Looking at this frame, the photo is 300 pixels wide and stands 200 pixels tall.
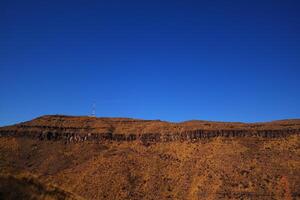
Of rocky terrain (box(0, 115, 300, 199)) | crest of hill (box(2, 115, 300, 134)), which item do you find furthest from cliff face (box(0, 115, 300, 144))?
rocky terrain (box(0, 115, 300, 199))

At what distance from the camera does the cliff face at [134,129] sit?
88.6 meters

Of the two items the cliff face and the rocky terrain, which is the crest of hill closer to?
the cliff face

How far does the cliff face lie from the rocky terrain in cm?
20

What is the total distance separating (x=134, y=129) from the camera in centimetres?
10175

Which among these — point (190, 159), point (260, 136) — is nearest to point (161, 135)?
point (190, 159)

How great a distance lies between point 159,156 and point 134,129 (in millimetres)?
16266

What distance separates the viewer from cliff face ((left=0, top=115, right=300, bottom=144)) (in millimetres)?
88625

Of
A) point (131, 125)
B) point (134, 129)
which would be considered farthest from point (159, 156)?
point (131, 125)

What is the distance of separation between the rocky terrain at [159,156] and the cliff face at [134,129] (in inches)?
7.8

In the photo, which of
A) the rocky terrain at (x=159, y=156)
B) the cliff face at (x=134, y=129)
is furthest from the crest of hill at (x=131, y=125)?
the rocky terrain at (x=159, y=156)

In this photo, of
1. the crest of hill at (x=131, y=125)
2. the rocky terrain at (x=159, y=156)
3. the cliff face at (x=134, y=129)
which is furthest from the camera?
the crest of hill at (x=131, y=125)

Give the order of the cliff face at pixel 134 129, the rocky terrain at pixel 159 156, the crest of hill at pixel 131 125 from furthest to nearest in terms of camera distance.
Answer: the crest of hill at pixel 131 125, the cliff face at pixel 134 129, the rocky terrain at pixel 159 156

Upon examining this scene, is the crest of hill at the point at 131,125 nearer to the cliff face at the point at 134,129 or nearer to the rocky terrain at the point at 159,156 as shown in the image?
the cliff face at the point at 134,129

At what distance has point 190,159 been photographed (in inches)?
3258
